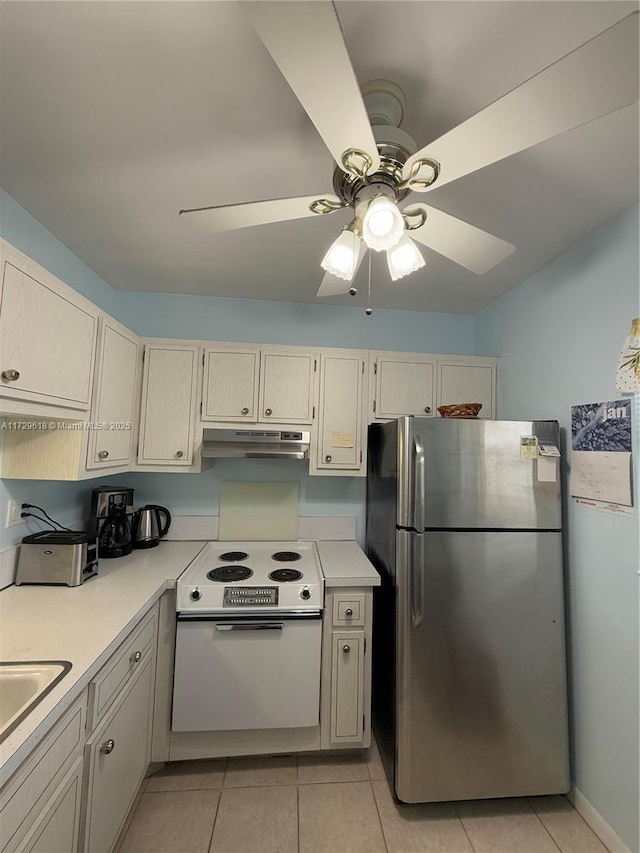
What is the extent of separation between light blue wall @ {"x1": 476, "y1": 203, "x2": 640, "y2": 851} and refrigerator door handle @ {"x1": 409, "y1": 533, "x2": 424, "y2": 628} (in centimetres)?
74

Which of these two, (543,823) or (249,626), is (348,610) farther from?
(543,823)

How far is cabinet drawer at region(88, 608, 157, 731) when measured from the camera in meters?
1.20

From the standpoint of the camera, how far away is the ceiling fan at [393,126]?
639 mm

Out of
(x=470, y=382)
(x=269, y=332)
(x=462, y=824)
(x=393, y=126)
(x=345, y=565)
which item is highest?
(x=393, y=126)

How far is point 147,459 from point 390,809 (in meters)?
2.07

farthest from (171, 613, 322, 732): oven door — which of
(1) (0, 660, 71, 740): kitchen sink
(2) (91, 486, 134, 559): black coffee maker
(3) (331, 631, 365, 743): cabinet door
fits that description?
(1) (0, 660, 71, 740): kitchen sink

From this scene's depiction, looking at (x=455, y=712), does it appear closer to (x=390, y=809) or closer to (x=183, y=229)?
(x=390, y=809)

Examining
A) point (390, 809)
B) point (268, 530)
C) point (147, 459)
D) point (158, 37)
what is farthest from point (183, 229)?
point (390, 809)

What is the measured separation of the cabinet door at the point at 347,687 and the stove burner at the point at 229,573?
0.54m

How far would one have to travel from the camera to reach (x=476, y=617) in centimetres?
170

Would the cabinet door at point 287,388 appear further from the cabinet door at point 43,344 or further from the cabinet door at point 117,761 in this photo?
the cabinet door at point 117,761

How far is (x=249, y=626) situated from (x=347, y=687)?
0.59 meters

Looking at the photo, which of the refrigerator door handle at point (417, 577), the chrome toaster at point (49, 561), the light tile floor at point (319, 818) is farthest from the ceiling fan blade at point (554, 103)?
the light tile floor at point (319, 818)

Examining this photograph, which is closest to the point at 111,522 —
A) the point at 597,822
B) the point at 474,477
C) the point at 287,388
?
the point at 287,388
